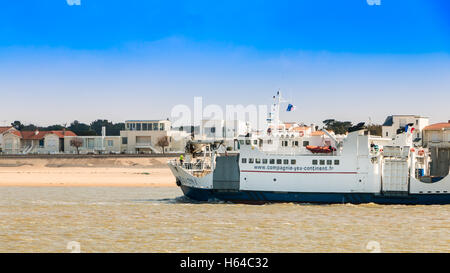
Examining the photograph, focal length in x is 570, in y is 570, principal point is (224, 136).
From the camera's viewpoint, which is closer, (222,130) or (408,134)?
(408,134)

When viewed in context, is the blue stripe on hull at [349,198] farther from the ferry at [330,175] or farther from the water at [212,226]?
the water at [212,226]

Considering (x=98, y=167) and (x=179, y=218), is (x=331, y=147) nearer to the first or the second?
(x=179, y=218)

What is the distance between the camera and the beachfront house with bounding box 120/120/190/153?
10688 centimetres

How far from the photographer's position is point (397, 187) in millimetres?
38312

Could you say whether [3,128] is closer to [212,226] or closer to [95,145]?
[95,145]

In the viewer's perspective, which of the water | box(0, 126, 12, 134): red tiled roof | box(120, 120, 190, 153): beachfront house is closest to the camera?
the water

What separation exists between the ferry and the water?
750 mm

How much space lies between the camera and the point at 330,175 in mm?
38250

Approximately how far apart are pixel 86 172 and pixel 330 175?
150 ft

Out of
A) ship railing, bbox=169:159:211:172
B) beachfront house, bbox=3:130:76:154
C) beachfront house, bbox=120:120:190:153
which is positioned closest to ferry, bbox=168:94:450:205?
ship railing, bbox=169:159:211:172

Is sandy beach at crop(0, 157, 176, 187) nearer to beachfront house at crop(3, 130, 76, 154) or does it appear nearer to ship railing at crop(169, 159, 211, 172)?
ship railing at crop(169, 159, 211, 172)
